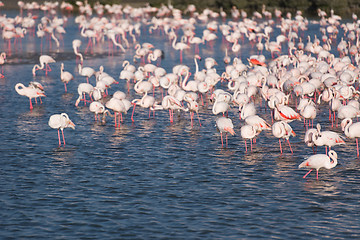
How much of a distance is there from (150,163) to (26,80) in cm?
1325

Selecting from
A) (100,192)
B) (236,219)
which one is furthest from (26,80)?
(236,219)

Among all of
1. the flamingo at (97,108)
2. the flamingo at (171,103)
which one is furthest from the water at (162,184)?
the flamingo at (171,103)

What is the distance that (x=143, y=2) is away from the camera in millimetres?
71062

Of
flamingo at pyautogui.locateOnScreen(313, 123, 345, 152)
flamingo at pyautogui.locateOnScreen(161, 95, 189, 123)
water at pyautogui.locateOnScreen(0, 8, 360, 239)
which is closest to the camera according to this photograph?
water at pyautogui.locateOnScreen(0, 8, 360, 239)

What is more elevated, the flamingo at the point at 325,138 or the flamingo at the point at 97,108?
the flamingo at the point at 97,108

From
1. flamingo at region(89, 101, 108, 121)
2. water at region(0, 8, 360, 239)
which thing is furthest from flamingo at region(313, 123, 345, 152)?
flamingo at region(89, 101, 108, 121)

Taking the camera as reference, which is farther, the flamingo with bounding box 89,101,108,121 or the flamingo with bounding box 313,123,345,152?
the flamingo with bounding box 89,101,108,121

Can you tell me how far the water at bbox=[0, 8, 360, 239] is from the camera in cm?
1084

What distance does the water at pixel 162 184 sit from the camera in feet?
35.6

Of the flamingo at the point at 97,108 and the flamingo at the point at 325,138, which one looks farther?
the flamingo at the point at 97,108

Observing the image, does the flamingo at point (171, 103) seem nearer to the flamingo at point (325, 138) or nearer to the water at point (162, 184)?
the water at point (162, 184)

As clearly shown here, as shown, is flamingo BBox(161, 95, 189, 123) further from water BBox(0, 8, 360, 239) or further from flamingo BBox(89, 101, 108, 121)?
flamingo BBox(89, 101, 108, 121)

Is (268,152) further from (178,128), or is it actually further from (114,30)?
(114,30)

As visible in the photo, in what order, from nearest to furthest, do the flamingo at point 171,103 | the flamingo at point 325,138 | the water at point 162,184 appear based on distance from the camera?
the water at point 162,184
the flamingo at point 325,138
the flamingo at point 171,103
